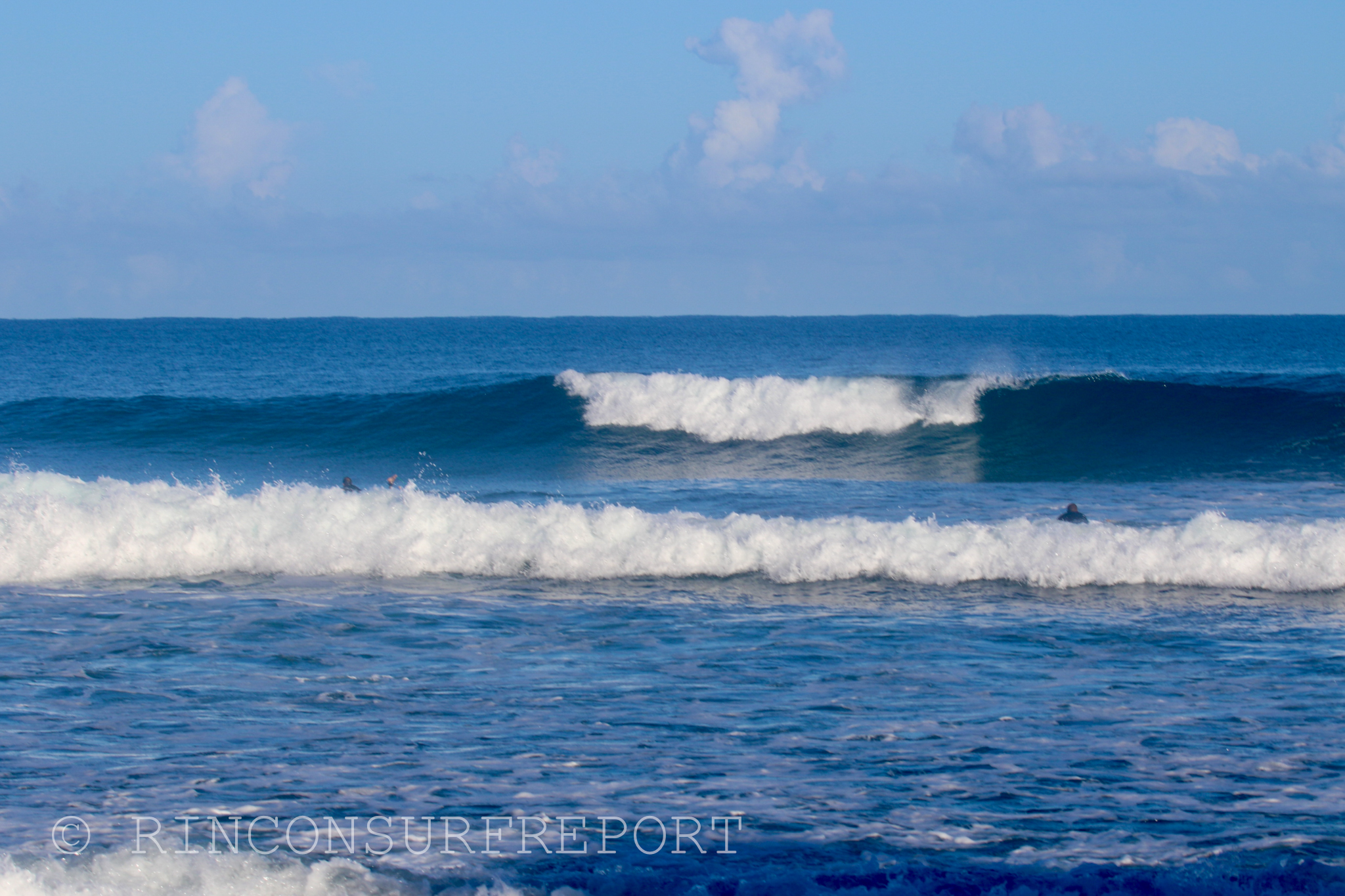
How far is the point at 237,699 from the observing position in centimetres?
684

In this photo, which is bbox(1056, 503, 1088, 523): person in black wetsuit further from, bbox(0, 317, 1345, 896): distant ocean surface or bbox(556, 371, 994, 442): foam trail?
bbox(556, 371, 994, 442): foam trail

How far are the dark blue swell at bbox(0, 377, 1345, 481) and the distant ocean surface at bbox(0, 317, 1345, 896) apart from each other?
0.29 meters

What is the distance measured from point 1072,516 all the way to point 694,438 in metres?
10.9

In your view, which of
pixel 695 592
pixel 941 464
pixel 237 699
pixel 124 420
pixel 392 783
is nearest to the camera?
pixel 392 783

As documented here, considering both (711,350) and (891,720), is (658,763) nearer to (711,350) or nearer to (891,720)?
(891,720)

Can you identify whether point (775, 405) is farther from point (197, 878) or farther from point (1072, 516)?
point (197, 878)

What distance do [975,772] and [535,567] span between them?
6.45 m

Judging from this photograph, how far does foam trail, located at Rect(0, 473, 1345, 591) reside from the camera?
10516 mm

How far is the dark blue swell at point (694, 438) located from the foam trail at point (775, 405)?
430mm

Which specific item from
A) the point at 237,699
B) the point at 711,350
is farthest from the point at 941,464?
the point at 711,350

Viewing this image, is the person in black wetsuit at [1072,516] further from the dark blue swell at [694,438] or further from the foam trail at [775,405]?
the foam trail at [775,405]

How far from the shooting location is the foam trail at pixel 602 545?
34.5 ft

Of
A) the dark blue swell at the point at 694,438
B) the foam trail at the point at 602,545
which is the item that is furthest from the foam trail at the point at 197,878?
the dark blue swell at the point at 694,438

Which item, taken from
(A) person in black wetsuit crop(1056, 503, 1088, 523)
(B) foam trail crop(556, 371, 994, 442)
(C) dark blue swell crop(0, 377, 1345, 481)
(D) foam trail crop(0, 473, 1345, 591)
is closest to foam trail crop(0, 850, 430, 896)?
(D) foam trail crop(0, 473, 1345, 591)
